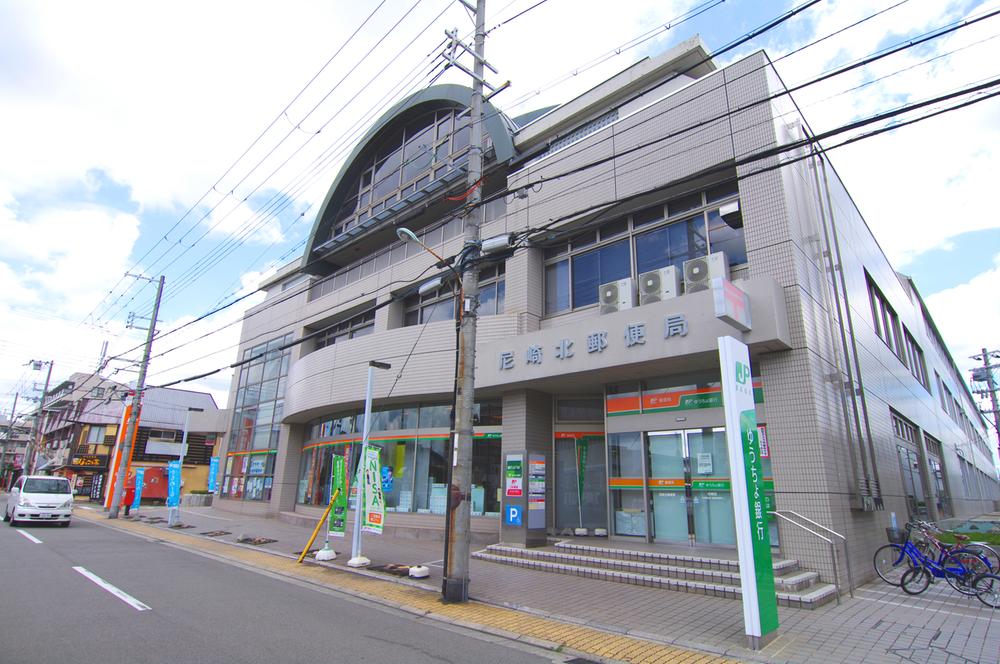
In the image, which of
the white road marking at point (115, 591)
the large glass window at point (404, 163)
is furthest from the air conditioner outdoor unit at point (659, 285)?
the white road marking at point (115, 591)

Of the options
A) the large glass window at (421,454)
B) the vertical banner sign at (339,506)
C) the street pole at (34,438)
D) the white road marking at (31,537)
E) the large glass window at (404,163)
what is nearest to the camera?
the vertical banner sign at (339,506)

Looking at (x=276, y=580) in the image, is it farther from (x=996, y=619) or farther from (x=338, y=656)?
(x=996, y=619)

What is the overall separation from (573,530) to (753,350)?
6.21 metres

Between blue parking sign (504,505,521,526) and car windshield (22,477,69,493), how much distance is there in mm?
16893

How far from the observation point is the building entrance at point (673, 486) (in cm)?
1082

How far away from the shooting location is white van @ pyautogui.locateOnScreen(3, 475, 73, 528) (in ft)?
57.9

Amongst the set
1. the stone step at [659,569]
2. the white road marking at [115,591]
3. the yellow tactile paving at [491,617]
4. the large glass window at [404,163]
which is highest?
the large glass window at [404,163]

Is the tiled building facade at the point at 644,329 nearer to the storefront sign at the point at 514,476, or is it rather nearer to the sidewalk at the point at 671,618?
the storefront sign at the point at 514,476

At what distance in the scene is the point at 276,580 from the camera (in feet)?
32.2

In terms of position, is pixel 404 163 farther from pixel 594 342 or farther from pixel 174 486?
pixel 174 486

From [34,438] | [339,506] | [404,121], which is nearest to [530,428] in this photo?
[339,506]

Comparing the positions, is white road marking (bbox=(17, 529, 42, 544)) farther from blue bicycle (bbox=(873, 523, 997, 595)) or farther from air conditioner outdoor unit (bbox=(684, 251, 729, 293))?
blue bicycle (bbox=(873, 523, 997, 595))

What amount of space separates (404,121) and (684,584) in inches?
803

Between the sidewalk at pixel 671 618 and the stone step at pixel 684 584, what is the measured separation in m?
0.17
